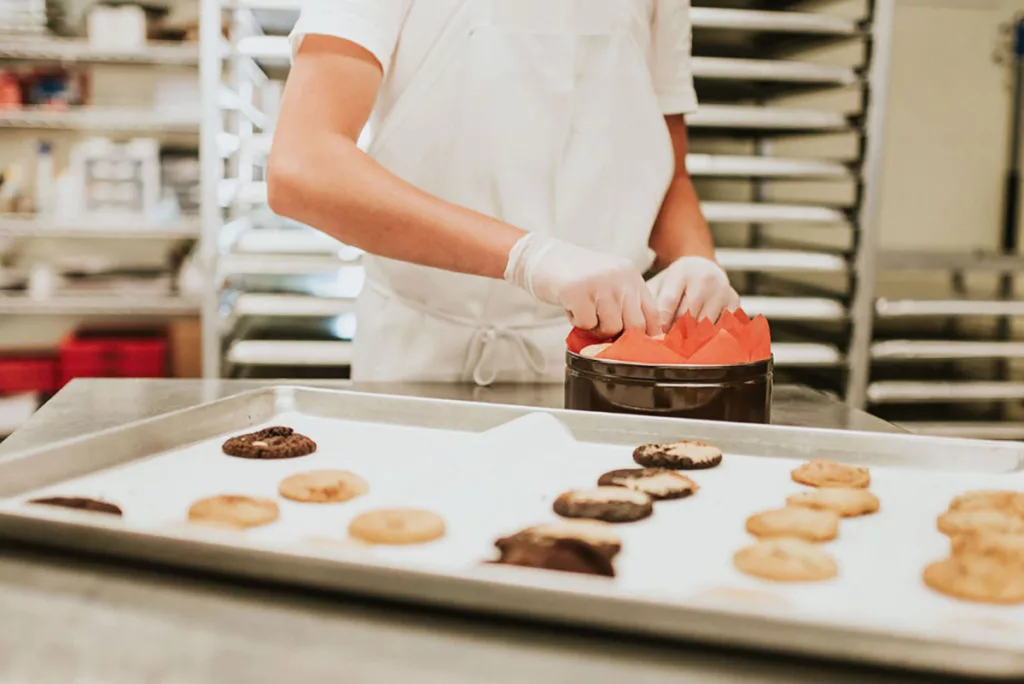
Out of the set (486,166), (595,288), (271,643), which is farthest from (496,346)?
(271,643)

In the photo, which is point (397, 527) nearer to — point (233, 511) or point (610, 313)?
point (233, 511)

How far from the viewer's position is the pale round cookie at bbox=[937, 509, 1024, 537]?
32.2 inches

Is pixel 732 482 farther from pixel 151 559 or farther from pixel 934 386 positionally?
pixel 934 386

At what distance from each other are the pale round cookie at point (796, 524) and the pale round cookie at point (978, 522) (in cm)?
10

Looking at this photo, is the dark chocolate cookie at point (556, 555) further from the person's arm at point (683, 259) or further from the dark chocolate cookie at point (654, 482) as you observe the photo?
the person's arm at point (683, 259)

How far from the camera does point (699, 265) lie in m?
1.66

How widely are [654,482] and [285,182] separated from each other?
2.64ft

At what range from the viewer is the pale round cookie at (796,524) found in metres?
0.84

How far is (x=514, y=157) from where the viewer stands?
1709mm

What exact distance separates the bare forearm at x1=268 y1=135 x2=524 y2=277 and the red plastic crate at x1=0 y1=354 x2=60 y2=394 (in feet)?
9.59

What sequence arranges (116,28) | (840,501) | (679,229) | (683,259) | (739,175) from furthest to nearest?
1. (116,28)
2. (739,175)
3. (679,229)
4. (683,259)
5. (840,501)

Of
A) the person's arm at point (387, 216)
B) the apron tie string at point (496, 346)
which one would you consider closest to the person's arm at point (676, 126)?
the apron tie string at point (496, 346)

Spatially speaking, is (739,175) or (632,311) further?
(739,175)

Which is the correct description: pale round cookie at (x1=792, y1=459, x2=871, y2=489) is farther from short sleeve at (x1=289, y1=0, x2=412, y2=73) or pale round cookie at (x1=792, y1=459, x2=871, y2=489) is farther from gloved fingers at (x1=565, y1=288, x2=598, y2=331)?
short sleeve at (x1=289, y1=0, x2=412, y2=73)
